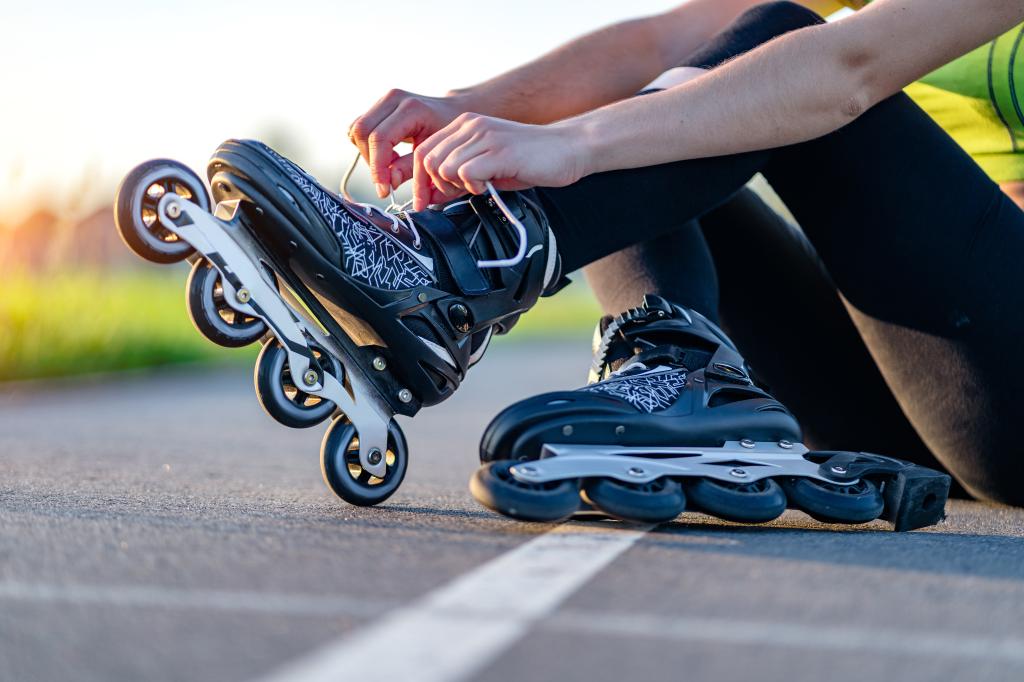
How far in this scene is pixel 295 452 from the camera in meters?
4.11

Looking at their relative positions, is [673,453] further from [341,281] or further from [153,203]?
[153,203]

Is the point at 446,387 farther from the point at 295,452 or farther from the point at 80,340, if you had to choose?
the point at 80,340

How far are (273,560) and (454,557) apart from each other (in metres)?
0.24

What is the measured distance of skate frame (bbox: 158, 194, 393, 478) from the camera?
1895 millimetres

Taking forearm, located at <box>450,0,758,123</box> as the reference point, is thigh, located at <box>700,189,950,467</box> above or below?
below

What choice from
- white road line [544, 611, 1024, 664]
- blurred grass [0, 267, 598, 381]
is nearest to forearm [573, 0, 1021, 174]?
white road line [544, 611, 1024, 664]

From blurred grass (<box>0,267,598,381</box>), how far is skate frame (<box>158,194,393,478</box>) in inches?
253

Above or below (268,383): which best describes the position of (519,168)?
above

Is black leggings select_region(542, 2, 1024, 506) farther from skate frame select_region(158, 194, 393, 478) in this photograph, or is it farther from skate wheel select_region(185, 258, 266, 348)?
skate wheel select_region(185, 258, 266, 348)

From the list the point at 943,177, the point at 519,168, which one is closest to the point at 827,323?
the point at 943,177

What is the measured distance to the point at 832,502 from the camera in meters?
2.04

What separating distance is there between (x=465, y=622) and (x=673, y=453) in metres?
0.81

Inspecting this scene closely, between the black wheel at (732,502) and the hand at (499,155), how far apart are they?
22.7 inches

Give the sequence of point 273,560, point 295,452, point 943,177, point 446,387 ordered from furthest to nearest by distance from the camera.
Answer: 1. point 295,452
2. point 943,177
3. point 446,387
4. point 273,560
